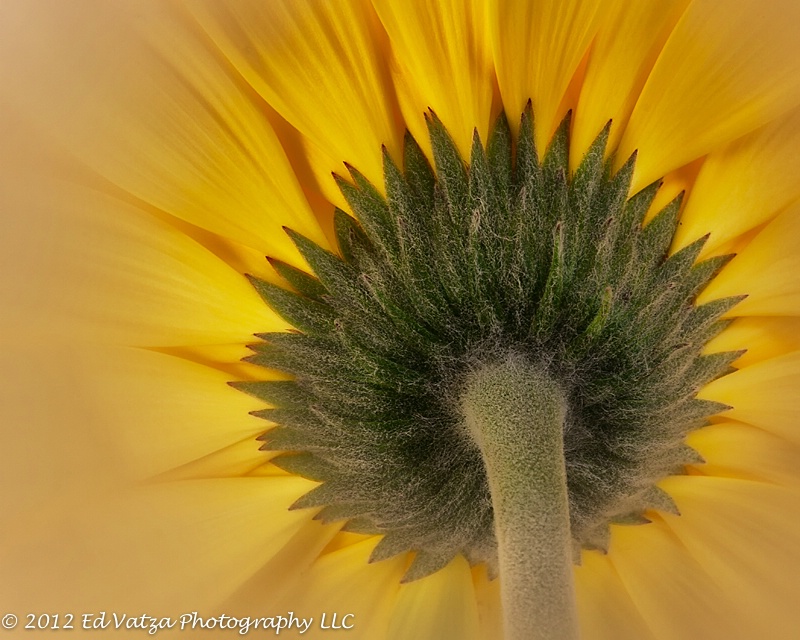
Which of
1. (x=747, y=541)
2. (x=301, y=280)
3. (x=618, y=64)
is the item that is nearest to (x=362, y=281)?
(x=301, y=280)

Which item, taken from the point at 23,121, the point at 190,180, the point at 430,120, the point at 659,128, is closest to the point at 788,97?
the point at 659,128

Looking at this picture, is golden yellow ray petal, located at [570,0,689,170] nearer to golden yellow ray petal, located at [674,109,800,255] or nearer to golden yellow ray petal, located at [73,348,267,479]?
golden yellow ray petal, located at [674,109,800,255]

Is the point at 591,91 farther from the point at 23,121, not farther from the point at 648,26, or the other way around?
the point at 23,121

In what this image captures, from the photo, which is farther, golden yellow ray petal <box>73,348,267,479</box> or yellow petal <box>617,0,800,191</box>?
golden yellow ray petal <box>73,348,267,479</box>

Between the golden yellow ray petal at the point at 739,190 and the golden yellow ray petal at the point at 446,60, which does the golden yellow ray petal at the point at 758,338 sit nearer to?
the golden yellow ray petal at the point at 739,190

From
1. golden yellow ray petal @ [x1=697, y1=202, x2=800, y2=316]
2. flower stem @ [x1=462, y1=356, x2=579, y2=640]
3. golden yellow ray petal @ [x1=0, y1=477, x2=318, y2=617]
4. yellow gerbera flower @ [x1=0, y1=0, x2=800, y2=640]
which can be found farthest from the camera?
golden yellow ray petal @ [x1=0, y1=477, x2=318, y2=617]

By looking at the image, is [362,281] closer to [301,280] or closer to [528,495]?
[301,280]
